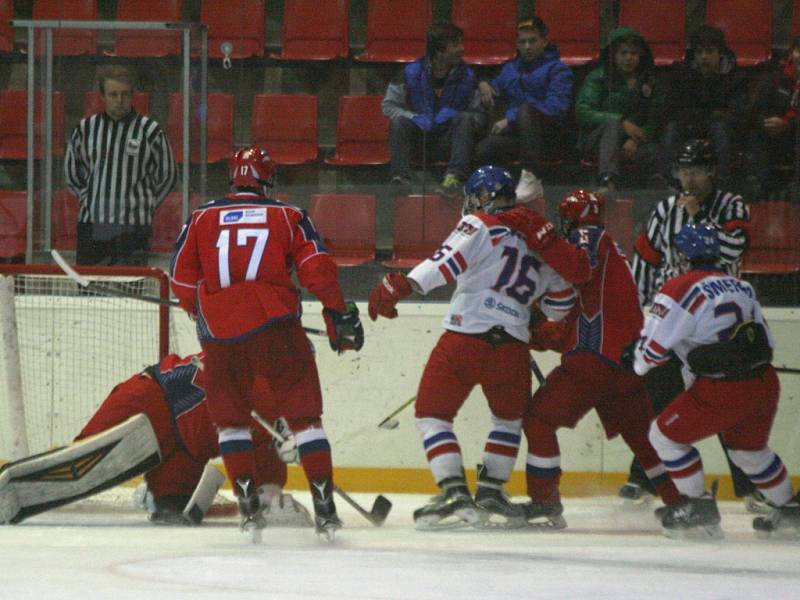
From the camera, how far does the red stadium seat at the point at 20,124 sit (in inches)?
231

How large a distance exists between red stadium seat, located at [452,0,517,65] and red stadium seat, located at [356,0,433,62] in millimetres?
179

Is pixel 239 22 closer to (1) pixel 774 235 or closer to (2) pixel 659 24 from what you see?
(2) pixel 659 24

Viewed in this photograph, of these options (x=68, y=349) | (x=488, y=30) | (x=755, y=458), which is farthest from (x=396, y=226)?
(x=755, y=458)

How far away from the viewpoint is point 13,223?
5.96 meters

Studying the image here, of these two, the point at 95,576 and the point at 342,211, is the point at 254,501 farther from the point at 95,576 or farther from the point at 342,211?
the point at 342,211

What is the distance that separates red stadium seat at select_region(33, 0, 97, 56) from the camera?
5.80 metres

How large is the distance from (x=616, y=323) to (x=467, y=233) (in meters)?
0.59

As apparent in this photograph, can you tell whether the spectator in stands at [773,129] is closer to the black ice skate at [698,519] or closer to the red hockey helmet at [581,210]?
the red hockey helmet at [581,210]

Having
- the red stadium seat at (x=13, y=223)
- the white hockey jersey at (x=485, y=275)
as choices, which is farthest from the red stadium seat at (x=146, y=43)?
the white hockey jersey at (x=485, y=275)

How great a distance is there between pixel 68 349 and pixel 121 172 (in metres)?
0.71

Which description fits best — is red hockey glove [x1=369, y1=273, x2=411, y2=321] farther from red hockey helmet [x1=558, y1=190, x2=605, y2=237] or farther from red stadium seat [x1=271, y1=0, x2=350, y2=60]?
red stadium seat [x1=271, y1=0, x2=350, y2=60]

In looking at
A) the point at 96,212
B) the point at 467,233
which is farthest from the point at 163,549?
the point at 96,212

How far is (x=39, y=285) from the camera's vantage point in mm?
5648

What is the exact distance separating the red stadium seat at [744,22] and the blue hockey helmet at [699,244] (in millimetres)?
1882
